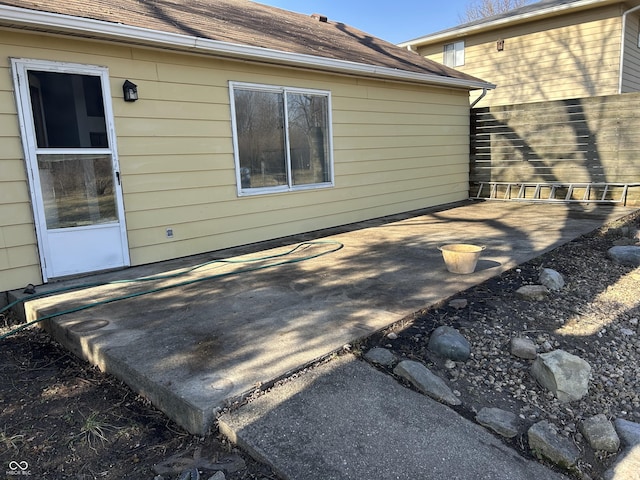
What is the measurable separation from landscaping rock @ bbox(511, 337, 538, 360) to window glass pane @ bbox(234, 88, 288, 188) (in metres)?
3.64

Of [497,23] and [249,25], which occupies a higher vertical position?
[497,23]

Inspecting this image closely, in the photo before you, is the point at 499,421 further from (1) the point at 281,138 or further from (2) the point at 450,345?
(1) the point at 281,138

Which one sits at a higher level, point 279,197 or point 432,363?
point 279,197

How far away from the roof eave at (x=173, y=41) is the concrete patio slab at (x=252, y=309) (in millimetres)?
2131

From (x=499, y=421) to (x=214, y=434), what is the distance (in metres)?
1.27

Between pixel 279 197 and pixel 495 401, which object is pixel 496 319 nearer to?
pixel 495 401

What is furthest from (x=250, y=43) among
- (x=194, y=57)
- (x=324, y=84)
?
(x=324, y=84)

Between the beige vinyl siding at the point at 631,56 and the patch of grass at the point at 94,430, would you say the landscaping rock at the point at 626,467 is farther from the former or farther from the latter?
the beige vinyl siding at the point at 631,56

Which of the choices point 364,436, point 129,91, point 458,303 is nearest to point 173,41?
point 129,91

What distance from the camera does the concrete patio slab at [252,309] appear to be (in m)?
2.29

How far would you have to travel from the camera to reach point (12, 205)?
3.78m

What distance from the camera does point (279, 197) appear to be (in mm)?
5750

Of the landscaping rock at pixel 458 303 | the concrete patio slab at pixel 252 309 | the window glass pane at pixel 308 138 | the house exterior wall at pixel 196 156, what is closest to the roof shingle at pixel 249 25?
the house exterior wall at pixel 196 156

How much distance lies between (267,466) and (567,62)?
39.5ft
